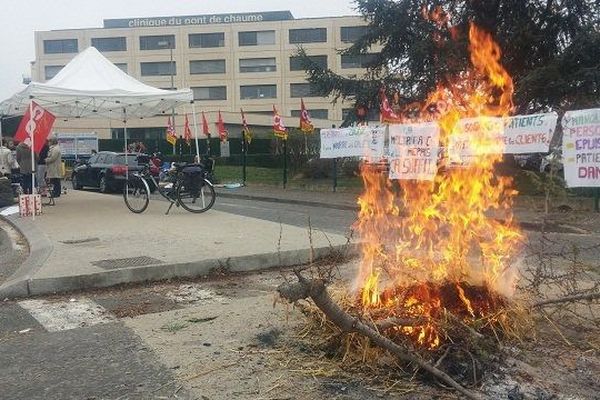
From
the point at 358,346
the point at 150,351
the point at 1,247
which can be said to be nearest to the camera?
the point at 358,346

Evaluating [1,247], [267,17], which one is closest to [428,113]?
[1,247]

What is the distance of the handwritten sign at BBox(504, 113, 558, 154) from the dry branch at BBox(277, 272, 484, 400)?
10.3 meters

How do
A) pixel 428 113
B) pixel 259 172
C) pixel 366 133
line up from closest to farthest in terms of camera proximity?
pixel 366 133 → pixel 428 113 → pixel 259 172

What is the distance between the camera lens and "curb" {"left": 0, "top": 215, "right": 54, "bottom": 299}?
604 cm

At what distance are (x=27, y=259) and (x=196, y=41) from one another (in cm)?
7199

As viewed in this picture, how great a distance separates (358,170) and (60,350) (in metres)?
17.1

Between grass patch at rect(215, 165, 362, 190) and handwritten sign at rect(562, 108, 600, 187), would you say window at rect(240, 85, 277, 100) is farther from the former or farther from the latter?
handwritten sign at rect(562, 108, 600, 187)

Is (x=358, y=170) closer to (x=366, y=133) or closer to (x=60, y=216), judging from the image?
(x=366, y=133)

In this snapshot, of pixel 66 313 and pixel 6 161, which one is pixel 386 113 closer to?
pixel 6 161

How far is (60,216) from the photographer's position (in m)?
11.9

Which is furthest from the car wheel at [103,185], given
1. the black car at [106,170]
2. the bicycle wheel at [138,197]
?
the bicycle wheel at [138,197]

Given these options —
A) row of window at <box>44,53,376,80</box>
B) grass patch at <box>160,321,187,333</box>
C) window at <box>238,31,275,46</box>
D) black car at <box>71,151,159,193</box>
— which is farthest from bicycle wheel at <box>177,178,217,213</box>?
window at <box>238,31,275,46</box>

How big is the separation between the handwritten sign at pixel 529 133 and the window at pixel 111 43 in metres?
71.4

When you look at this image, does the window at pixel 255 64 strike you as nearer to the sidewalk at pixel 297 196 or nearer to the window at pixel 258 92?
the window at pixel 258 92
